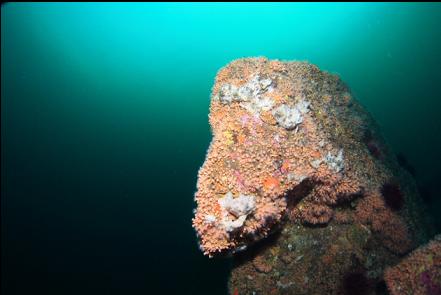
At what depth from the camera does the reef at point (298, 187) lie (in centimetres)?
437

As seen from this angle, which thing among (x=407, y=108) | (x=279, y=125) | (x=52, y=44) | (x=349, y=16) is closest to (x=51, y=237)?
(x=279, y=125)

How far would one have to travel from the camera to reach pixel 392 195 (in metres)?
5.71

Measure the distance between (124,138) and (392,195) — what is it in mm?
57331

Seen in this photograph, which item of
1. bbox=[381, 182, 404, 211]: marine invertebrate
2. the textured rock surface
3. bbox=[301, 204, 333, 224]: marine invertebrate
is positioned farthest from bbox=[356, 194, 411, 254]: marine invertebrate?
the textured rock surface

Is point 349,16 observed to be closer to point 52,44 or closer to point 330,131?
point 52,44

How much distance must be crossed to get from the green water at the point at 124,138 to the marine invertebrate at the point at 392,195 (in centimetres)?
529

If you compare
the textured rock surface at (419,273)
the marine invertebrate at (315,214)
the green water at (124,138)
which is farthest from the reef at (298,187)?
the green water at (124,138)

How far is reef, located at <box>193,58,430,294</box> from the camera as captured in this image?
4.37 meters

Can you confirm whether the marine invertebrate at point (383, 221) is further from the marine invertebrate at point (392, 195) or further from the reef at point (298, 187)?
the marine invertebrate at point (392, 195)

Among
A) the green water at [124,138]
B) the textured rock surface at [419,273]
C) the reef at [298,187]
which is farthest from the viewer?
the green water at [124,138]

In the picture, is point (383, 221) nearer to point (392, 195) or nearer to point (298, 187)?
point (392, 195)

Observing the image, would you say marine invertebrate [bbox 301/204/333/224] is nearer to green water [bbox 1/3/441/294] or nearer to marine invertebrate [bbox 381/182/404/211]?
marine invertebrate [bbox 381/182/404/211]

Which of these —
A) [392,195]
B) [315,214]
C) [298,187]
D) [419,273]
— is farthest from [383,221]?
[298,187]

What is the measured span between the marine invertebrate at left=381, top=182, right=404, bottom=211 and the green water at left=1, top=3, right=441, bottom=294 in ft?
17.4
